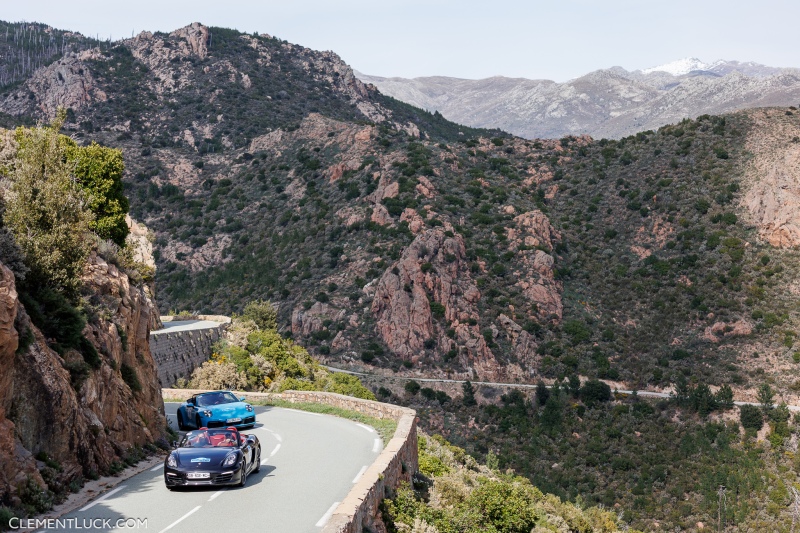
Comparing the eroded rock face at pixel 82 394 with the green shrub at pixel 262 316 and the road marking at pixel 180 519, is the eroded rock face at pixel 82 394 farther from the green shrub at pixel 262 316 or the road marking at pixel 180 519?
the green shrub at pixel 262 316

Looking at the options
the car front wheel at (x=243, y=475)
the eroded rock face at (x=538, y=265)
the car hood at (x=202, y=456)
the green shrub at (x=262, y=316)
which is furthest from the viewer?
the eroded rock face at (x=538, y=265)

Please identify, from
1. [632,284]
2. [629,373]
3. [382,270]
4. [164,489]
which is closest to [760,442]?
[629,373]

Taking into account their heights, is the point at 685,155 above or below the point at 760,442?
above

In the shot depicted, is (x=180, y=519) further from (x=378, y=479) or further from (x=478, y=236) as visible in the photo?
(x=478, y=236)

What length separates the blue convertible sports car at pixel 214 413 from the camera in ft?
77.6

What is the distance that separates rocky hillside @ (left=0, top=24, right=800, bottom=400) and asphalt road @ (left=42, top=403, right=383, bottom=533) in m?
48.3

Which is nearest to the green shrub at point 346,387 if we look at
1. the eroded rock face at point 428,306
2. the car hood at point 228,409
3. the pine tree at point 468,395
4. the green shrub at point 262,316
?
the green shrub at point 262,316

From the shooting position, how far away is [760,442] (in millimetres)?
55719

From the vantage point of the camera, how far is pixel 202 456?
1462 cm

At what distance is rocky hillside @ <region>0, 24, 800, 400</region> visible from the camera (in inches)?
2761

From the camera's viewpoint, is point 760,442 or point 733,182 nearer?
point 760,442

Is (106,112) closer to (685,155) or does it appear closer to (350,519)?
(685,155)

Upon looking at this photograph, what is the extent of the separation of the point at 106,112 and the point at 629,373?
8454 cm

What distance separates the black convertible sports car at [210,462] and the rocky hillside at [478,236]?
50463 mm
